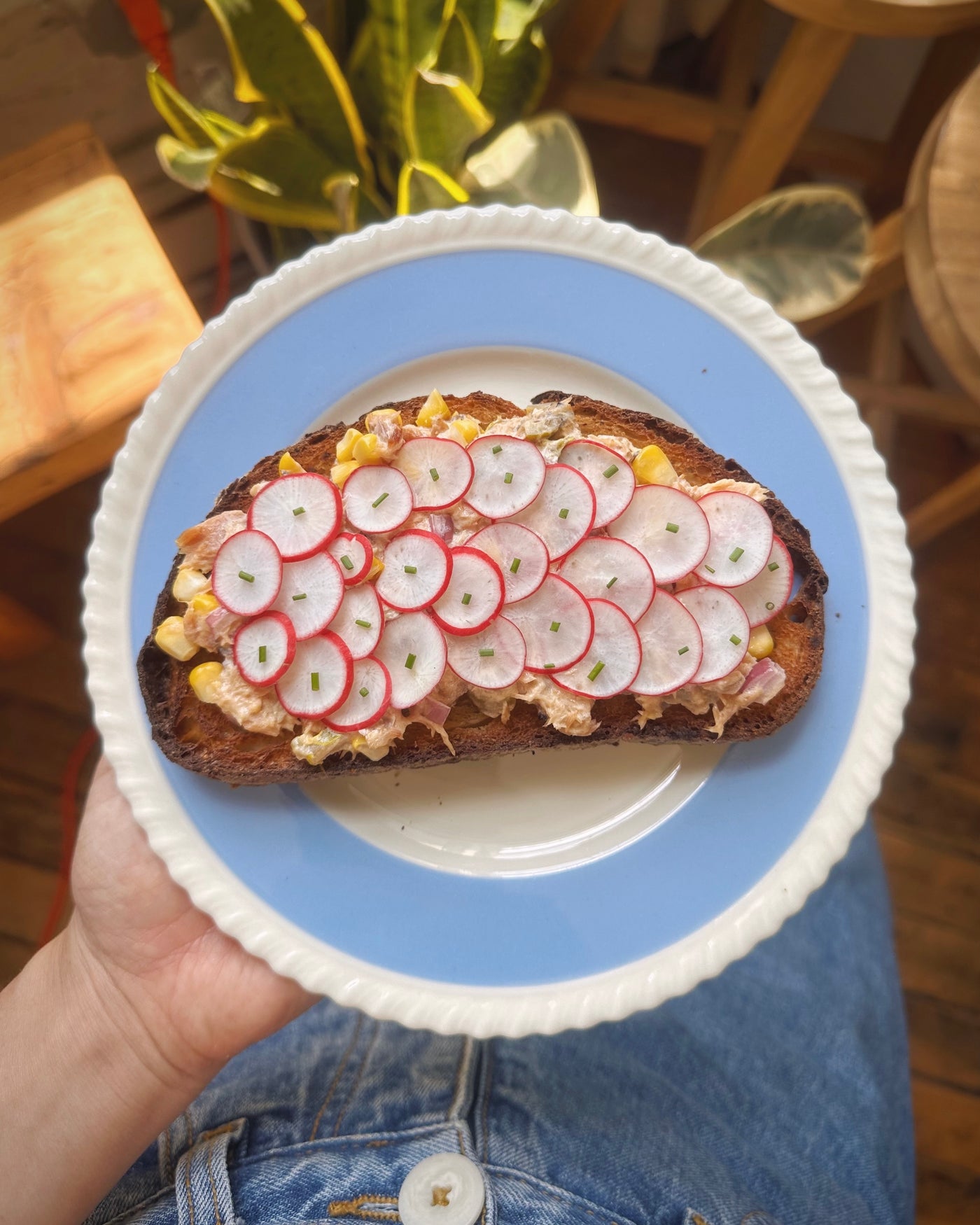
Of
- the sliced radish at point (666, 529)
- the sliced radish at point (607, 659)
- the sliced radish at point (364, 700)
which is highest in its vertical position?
the sliced radish at point (666, 529)

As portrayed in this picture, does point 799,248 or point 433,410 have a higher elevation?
point 799,248

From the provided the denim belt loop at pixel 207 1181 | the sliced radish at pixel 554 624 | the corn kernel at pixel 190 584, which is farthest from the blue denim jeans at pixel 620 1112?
the corn kernel at pixel 190 584

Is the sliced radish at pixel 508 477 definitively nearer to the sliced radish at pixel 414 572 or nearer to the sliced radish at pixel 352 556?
the sliced radish at pixel 414 572

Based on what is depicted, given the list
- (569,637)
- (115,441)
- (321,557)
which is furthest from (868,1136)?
(115,441)

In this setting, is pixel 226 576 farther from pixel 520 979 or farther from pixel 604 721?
pixel 520 979

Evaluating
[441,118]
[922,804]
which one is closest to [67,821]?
[441,118]

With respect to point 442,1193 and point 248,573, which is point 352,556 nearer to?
point 248,573
